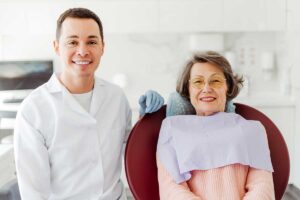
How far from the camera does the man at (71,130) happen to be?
126cm

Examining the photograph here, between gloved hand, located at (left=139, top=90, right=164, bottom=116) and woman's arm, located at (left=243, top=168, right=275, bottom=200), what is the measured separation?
421 millimetres

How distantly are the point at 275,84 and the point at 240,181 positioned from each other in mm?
2292

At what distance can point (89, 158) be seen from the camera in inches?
51.3

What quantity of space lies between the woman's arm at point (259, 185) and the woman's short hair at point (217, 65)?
0.35 m

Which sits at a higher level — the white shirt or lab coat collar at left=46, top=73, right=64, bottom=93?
lab coat collar at left=46, top=73, right=64, bottom=93

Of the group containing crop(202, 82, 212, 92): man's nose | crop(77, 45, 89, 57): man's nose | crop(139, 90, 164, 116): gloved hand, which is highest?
crop(77, 45, 89, 57): man's nose

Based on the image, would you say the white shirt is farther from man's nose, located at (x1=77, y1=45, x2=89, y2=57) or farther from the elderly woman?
the elderly woman

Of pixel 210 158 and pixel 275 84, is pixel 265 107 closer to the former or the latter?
pixel 275 84

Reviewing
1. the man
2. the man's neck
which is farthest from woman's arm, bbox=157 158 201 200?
the man's neck

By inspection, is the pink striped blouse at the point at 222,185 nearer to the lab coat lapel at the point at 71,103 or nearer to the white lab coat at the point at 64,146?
the white lab coat at the point at 64,146

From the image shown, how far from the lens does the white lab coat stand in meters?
1.25

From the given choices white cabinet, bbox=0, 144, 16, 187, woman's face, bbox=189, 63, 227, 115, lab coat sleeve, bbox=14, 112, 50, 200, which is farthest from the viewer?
white cabinet, bbox=0, 144, 16, 187

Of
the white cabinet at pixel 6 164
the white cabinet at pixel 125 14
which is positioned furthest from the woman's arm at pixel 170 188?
the white cabinet at pixel 125 14

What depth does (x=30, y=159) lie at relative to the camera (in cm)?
126
